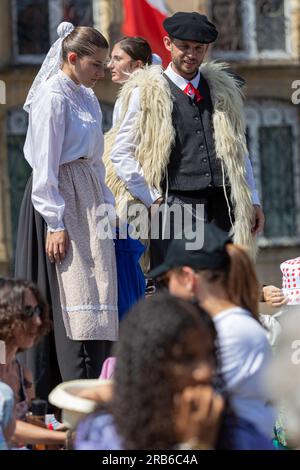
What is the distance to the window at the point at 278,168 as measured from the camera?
14266 millimetres

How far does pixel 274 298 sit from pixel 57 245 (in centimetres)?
110

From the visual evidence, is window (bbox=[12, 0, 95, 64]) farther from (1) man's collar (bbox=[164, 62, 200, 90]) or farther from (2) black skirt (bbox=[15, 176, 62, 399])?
(2) black skirt (bbox=[15, 176, 62, 399])

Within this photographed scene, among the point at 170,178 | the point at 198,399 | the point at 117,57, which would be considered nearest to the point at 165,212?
the point at 170,178

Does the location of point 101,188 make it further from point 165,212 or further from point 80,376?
point 80,376

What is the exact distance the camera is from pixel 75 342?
17.6ft

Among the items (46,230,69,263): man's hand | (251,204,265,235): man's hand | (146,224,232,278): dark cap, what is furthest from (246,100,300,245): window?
(146,224,232,278): dark cap

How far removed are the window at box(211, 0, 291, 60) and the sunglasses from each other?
980 cm

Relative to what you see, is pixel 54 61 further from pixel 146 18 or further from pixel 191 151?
pixel 146 18

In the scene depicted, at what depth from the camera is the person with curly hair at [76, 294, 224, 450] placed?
3.07m

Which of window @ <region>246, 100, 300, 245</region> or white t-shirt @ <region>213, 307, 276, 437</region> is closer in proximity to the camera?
white t-shirt @ <region>213, 307, 276, 437</region>

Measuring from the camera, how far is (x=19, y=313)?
4.41 meters

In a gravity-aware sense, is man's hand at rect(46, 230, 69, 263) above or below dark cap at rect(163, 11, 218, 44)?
below

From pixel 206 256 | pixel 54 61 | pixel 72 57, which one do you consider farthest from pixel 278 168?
pixel 206 256

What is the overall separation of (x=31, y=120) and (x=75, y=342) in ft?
3.34
